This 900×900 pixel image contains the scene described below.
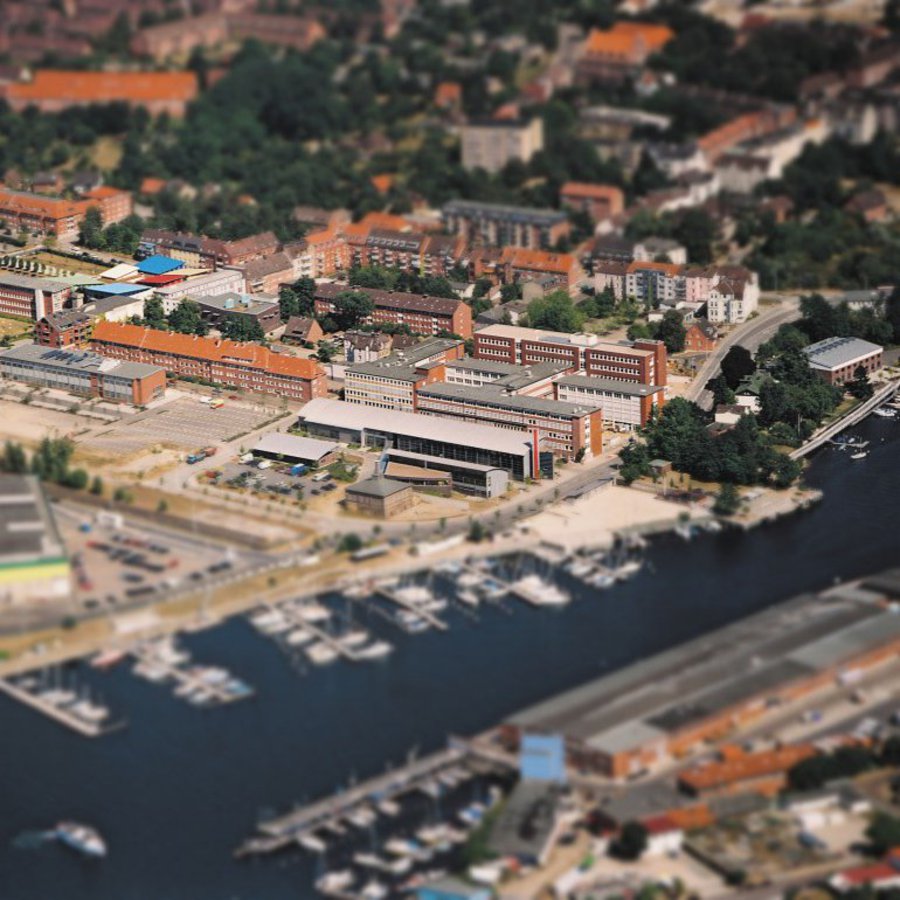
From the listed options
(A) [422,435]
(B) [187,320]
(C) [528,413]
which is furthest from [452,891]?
(B) [187,320]

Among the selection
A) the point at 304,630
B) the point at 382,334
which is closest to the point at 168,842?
the point at 304,630

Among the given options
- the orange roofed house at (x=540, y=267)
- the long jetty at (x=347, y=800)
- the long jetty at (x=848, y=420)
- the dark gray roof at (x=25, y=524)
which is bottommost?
the long jetty at (x=347, y=800)

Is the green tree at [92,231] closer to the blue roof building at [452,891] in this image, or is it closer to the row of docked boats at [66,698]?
the row of docked boats at [66,698]

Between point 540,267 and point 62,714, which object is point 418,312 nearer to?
point 540,267

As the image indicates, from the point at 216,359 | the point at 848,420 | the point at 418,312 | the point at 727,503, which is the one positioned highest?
the point at 418,312

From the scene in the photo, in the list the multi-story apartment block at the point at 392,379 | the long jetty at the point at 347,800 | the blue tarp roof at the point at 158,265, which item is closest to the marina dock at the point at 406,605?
Answer: the long jetty at the point at 347,800

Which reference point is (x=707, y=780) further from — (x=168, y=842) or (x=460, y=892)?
(x=168, y=842)
